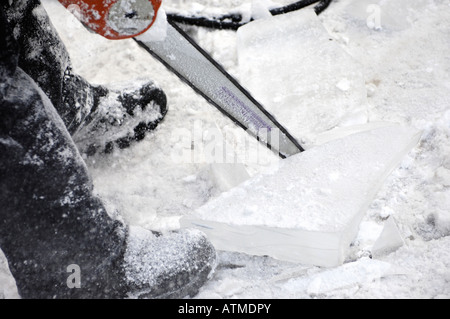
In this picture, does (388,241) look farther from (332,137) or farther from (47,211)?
(47,211)

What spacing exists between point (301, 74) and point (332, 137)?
396 millimetres

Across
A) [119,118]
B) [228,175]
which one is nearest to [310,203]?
[228,175]

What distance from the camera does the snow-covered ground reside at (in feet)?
3.91

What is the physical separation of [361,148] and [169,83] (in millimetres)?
949

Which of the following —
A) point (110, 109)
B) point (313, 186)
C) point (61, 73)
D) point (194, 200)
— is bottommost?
point (194, 200)

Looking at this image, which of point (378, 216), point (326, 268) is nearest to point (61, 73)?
point (326, 268)

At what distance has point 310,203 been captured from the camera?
4.25 ft

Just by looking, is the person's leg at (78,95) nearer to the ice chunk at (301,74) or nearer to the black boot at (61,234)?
the black boot at (61,234)

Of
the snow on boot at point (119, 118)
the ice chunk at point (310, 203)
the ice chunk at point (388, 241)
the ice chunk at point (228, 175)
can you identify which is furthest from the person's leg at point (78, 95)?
the ice chunk at point (388, 241)

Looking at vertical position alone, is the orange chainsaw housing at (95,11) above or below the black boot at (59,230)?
above

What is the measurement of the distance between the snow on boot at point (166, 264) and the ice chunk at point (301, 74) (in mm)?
633

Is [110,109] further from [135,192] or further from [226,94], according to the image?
[226,94]

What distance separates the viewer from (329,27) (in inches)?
85.3

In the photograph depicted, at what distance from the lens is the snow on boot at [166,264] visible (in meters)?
1.17
